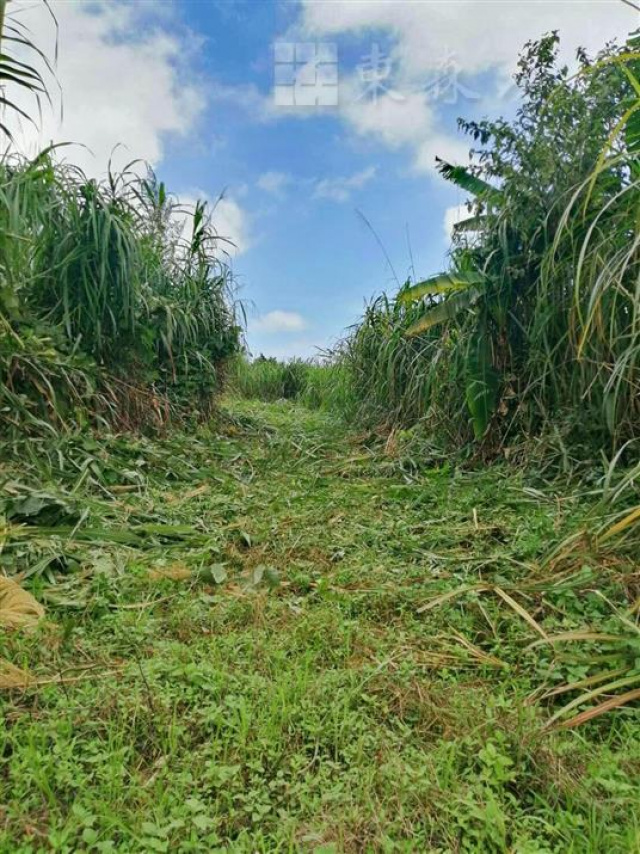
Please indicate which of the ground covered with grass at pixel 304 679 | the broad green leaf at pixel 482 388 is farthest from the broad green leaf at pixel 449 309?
the ground covered with grass at pixel 304 679

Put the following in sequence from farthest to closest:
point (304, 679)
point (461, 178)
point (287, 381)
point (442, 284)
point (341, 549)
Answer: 1. point (287, 381)
2. point (461, 178)
3. point (442, 284)
4. point (341, 549)
5. point (304, 679)

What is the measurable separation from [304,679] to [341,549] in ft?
2.94

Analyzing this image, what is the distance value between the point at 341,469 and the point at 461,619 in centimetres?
205

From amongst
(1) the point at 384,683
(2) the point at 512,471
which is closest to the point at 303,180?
(2) the point at 512,471

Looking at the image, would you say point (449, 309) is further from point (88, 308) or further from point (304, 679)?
point (304, 679)

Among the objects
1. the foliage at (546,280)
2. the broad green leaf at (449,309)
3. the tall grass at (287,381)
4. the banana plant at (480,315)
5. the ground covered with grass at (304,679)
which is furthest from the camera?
the tall grass at (287,381)

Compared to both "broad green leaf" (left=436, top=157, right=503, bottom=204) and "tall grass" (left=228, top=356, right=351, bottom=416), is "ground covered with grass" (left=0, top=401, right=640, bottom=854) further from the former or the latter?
"tall grass" (left=228, top=356, right=351, bottom=416)

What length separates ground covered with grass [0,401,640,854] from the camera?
32.9 inches

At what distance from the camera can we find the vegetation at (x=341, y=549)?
0.88 metres

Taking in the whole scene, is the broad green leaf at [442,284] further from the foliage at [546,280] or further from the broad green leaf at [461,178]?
the broad green leaf at [461,178]

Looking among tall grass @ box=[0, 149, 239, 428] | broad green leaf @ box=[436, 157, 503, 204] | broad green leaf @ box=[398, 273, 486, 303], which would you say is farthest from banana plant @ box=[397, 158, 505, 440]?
tall grass @ box=[0, 149, 239, 428]

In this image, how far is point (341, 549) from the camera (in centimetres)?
205

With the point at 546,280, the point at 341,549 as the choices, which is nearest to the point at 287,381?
the point at 546,280

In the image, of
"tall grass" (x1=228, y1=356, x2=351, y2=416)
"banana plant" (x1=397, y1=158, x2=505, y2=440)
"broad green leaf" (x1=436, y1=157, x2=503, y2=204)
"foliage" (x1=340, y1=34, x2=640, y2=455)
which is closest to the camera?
"foliage" (x1=340, y1=34, x2=640, y2=455)
